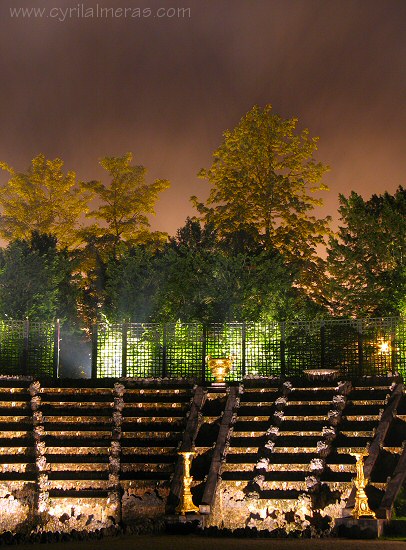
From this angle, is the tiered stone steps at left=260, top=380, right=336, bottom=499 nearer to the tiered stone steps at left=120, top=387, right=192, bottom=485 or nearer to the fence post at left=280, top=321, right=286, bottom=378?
the tiered stone steps at left=120, top=387, right=192, bottom=485

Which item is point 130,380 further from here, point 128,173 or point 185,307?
point 128,173

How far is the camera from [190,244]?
5756 centimetres

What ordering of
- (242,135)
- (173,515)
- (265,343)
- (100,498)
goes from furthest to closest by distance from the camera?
(242,135) < (265,343) < (100,498) < (173,515)

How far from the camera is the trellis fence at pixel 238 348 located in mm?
37219

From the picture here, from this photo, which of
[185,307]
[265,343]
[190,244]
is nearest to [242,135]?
[190,244]

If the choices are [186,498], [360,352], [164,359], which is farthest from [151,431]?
[360,352]

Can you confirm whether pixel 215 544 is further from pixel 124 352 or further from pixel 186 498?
pixel 124 352

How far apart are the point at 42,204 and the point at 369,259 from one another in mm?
25139

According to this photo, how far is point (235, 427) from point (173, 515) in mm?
5403

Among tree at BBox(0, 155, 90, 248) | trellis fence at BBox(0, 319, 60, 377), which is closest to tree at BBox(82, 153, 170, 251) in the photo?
tree at BBox(0, 155, 90, 248)

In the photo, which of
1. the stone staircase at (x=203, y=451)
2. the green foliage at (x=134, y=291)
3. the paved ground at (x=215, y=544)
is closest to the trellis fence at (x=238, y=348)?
the stone staircase at (x=203, y=451)

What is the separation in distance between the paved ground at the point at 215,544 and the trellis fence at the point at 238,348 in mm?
13701

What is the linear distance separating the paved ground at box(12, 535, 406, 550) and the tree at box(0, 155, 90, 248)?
40.2 m

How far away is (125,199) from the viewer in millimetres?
63375
